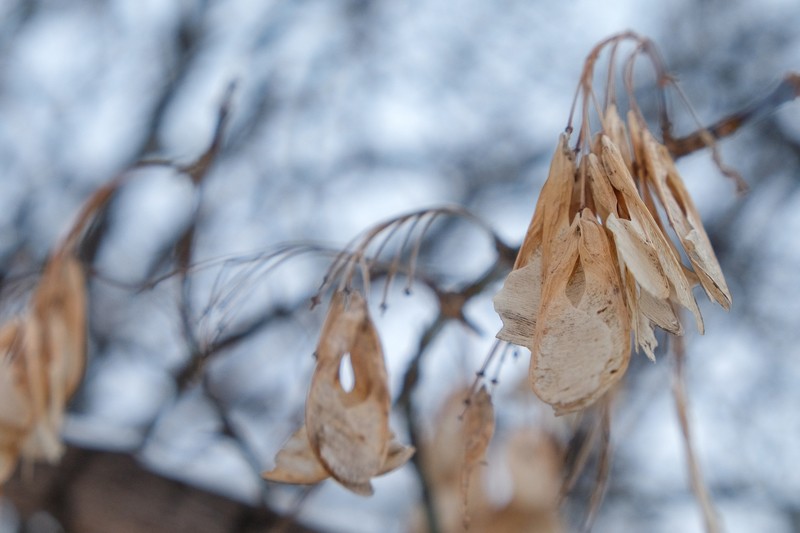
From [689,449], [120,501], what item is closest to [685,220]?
[689,449]

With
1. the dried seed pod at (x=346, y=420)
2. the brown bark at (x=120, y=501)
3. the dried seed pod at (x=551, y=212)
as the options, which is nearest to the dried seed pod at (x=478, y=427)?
the dried seed pod at (x=346, y=420)

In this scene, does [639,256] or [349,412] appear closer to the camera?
[639,256]

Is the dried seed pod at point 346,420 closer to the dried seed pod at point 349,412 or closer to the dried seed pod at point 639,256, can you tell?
the dried seed pod at point 349,412

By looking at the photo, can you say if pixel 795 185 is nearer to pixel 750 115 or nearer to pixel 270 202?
pixel 270 202

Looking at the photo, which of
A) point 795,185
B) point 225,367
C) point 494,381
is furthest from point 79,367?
point 795,185

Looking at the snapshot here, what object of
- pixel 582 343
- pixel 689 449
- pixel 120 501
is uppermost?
pixel 582 343

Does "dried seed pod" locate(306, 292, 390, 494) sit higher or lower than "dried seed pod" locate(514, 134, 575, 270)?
lower

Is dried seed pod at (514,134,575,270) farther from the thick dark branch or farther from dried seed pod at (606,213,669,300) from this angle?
the thick dark branch

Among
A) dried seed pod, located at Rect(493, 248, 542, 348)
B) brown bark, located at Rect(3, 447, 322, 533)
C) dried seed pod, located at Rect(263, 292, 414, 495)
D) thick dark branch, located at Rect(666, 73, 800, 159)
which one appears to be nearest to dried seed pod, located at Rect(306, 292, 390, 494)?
dried seed pod, located at Rect(263, 292, 414, 495)

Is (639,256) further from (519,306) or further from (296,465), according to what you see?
(296,465)

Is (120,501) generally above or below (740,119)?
below

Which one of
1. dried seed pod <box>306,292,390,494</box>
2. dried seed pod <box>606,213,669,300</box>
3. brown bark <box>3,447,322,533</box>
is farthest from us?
brown bark <box>3,447,322,533</box>
